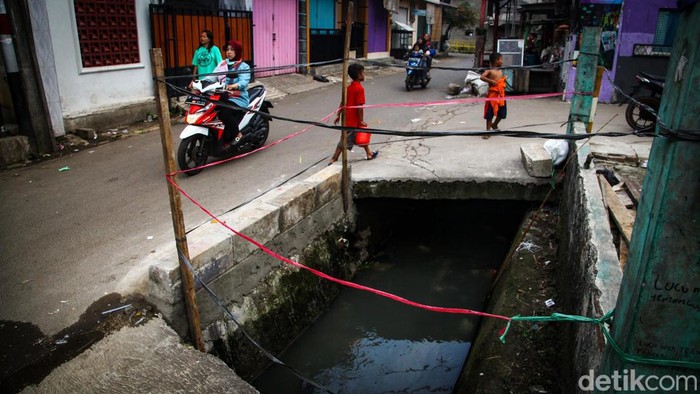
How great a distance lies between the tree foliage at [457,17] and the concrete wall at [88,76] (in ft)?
103

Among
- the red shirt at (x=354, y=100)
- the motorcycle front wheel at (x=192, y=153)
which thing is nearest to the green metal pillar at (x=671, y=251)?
the red shirt at (x=354, y=100)

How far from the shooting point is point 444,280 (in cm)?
638

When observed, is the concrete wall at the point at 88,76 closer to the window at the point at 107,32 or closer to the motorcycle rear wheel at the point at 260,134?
the window at the point at 107,32

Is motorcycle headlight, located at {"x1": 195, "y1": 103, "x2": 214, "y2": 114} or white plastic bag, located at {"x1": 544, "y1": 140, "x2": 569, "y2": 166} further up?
motorcycle headlight, located at {"x1": 195, "y1": 103, "x2": 214, "y2": 114}

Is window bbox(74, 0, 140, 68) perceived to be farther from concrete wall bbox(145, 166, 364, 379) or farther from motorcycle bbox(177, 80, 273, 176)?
concrete wall bbox(145, 166, 364, 379)

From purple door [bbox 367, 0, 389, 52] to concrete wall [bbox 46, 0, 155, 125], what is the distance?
47.0 ft

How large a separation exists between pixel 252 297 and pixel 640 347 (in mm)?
3170

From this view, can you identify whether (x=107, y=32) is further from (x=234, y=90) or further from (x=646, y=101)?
(x=646, y=101)

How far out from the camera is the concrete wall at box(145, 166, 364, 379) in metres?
3.70

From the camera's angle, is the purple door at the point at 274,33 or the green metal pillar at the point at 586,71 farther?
the purple door at the point at 274,33

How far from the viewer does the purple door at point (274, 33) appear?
1409 cm

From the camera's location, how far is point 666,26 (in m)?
11.1

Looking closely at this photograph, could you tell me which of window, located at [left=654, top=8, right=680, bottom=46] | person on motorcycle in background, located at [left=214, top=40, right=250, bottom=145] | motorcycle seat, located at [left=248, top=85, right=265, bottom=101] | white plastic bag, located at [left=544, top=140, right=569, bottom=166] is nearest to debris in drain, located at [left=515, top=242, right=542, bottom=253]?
white plastic bag, located at [left=544, top=140, right=569, bottom=166]

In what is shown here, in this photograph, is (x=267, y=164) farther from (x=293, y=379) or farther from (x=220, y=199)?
(x=293, y=379)
